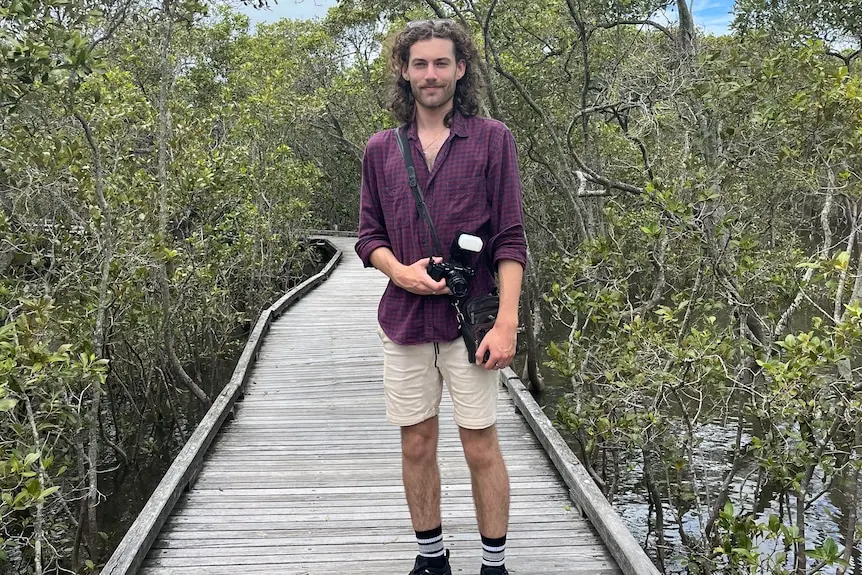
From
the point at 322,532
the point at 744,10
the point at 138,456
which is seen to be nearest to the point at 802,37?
the point at 744,10

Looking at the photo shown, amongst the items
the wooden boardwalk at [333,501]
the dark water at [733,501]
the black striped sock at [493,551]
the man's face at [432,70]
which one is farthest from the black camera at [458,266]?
the dark water at [733,501]

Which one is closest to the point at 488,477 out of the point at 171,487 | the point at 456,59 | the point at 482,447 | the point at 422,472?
the point at 482,447

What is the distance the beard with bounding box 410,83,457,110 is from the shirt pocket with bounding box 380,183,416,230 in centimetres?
27

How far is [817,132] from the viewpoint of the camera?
474cm

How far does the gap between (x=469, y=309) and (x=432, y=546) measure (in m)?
0.90

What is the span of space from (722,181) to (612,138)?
18.9 feet

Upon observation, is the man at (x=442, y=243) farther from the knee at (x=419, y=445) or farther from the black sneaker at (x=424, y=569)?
the black sneaker at (x=424, y=569)

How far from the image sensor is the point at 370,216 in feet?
8.26

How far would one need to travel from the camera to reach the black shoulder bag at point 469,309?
2.33 metres

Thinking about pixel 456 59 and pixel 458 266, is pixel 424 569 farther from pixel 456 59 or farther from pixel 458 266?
pixel 456 59

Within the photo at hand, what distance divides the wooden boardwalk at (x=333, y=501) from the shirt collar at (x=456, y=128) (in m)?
1.78

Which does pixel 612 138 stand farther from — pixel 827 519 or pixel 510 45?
pixel 827 519

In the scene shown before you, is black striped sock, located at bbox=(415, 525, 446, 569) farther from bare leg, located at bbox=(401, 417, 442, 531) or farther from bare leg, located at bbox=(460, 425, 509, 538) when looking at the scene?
bare leg, located at bbox=(460, 425, 509, 538)

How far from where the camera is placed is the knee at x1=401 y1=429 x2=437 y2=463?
251 cm
